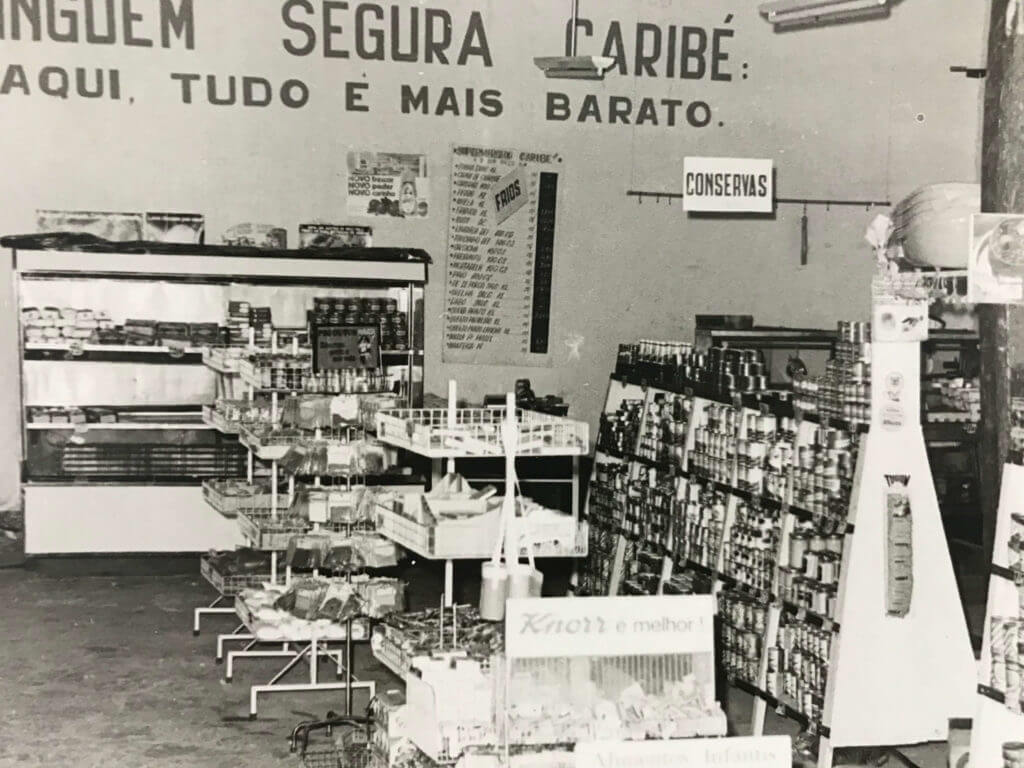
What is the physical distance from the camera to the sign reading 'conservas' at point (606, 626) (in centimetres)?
378

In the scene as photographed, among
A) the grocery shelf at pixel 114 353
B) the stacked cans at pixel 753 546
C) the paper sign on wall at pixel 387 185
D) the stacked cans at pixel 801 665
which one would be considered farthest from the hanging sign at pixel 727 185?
the grocery shelf at pixel 114 353

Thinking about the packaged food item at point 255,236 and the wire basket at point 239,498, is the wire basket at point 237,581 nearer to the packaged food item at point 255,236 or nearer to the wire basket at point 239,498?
the wire basket at point 239,498

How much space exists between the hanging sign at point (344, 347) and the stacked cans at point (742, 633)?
2.16 meters

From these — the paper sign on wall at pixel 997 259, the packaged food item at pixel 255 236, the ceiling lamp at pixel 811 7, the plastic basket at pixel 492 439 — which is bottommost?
the plastic basket at pixel 492 439

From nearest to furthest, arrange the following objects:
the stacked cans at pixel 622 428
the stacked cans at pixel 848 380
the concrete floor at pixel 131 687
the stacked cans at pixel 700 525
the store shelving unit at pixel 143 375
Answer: the stacked cans at pixel 848 380 < the concrete floor at pixel 131 687 < the stacked cans at pixel 700 525 < the stacked cans at pixel 622 428 < the store shelving unit at pixel 143 375

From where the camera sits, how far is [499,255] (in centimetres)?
1052

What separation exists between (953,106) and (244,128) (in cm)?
574

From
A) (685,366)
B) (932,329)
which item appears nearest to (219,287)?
(685,366)

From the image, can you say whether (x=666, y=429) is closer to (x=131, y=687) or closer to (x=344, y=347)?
(x=344, y=347)

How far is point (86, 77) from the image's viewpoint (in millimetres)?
9844

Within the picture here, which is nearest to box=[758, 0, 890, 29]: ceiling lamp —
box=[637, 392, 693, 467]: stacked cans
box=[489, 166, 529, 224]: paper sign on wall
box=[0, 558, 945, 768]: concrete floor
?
box=[637, 392, 693, 467]: stacked cans

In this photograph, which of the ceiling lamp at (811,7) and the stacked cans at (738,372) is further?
the ceiling lamp at (811,7)

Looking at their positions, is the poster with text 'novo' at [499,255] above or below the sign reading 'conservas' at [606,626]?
above

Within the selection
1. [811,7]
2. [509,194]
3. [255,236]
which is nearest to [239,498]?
[255,236]
